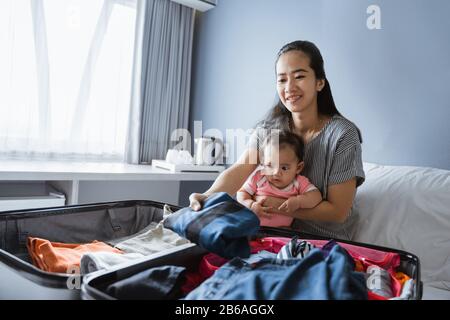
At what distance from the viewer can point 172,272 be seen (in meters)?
0.54

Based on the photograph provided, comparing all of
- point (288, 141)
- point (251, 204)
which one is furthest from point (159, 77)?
point (251, 204)

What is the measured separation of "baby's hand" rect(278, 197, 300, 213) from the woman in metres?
0.04

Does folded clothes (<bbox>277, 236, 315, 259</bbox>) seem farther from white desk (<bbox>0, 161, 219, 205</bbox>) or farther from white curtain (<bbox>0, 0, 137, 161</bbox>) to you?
white curtain (<bbox>0, 0, 137, 161</bbox>)

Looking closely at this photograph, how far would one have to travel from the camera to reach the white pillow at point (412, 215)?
115 centimetres

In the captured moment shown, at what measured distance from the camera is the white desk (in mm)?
1684

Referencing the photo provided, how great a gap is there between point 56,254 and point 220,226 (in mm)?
353

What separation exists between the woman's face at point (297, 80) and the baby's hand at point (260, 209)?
42 centimetres

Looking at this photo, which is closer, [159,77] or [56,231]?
[56,231]

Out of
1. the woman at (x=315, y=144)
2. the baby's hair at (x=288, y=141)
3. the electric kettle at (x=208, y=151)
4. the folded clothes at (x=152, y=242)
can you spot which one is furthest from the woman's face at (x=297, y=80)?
the electric kettle at (x=208, y=151)

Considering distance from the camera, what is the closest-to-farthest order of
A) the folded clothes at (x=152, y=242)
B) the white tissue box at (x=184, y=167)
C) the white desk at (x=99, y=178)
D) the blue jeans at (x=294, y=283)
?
the blue jeans at (x=294, y=283) < the folded clothes at (x=152, y=242) < the white desk at (x=99, y=178) < the white tissue box at (x=184, y=167)

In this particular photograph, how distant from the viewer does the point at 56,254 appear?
2.38ft

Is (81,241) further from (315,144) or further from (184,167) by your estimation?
(184,167)

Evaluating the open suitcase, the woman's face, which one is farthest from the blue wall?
the open suitcase

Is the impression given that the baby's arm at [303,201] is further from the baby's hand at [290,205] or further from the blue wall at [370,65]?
the blue wall at [370,65]
